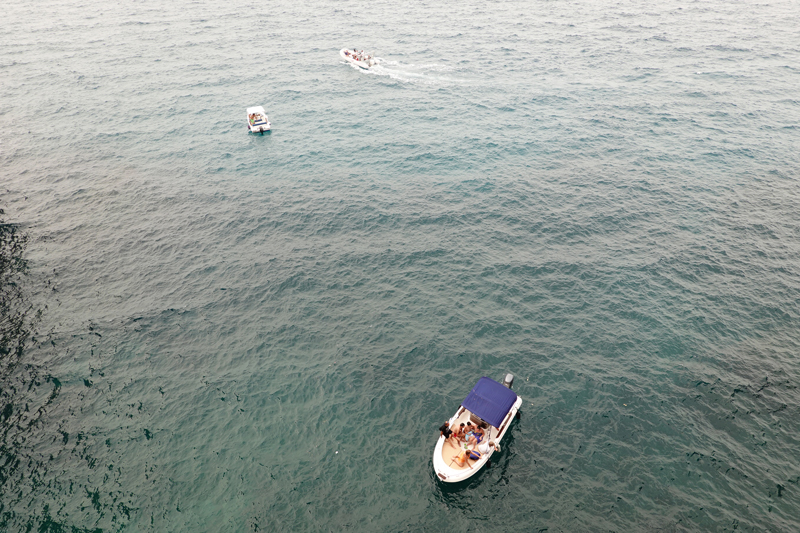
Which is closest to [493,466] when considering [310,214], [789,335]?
[789,335]

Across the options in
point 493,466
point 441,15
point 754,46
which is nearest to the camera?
point 493,466

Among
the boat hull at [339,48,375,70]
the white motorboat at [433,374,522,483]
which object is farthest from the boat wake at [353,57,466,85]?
the white motorboat at [433,374,522,483]

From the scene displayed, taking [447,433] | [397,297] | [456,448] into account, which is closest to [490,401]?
[447,433]

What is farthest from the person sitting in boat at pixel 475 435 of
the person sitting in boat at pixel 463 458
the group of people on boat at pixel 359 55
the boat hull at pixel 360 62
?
the group of people on boat at pixel 359 55

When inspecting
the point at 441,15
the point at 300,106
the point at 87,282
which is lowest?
the point at 87,282

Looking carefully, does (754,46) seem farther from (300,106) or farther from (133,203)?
(133,203)

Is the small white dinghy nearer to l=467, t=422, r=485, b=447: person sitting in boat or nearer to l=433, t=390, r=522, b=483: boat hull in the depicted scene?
l=433, t=390, r=522, b=483: boat hull

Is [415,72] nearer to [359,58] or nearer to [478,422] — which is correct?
[359,58]

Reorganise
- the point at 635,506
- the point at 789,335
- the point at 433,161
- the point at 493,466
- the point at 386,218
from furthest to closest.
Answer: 1. the point at 433,161
2. the point at 386,218
3. the point at 789,335
4. the point at 493,466
5. the point at 635,506
